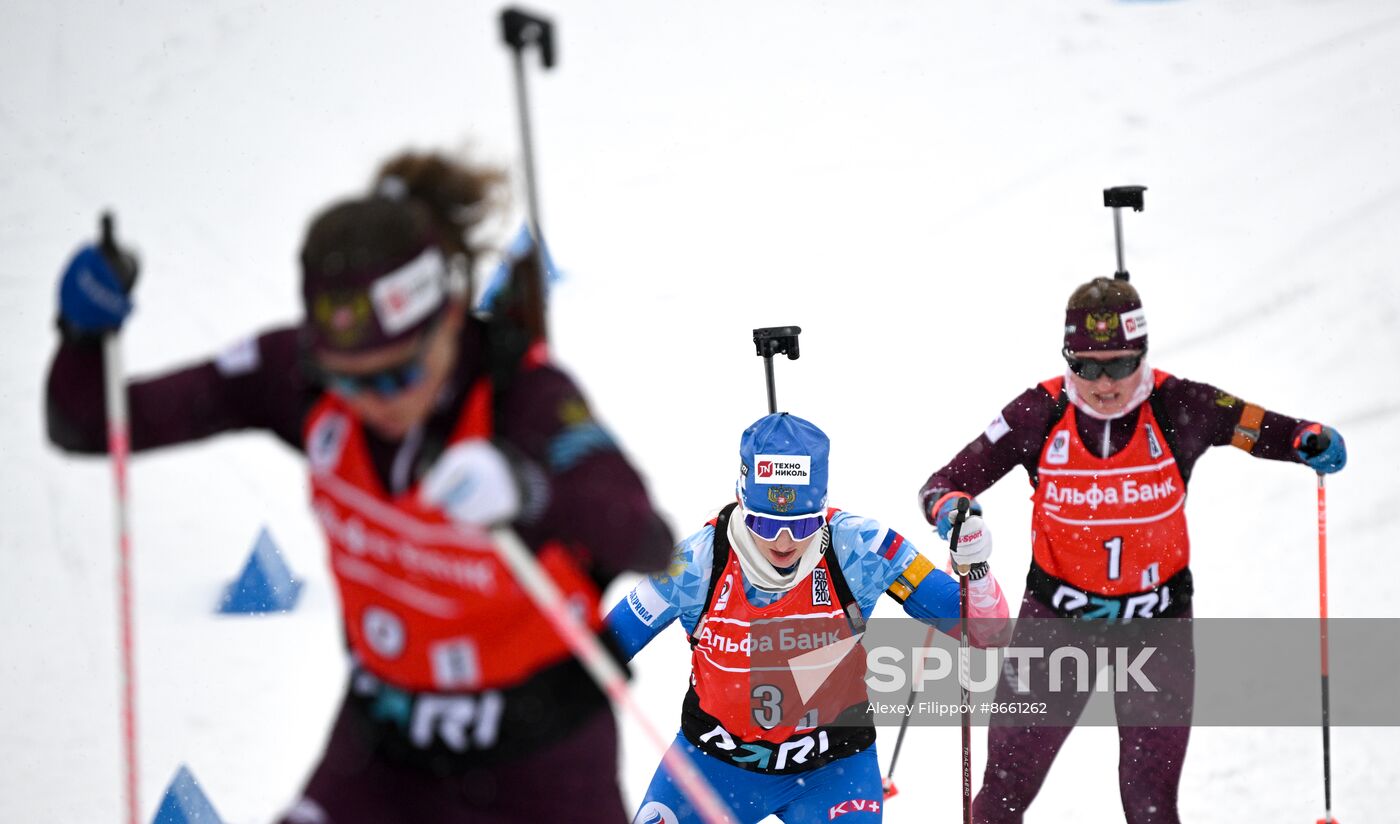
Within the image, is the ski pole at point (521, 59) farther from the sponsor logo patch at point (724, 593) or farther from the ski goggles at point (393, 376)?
the sponsor logo patch at point (724, 593)

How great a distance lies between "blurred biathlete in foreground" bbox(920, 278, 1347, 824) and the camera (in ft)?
15.3

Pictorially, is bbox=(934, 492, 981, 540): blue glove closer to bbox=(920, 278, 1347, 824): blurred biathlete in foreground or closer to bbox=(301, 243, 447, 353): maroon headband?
bbox=(920, 278, 1347, 824): blurred biathlete in foreground

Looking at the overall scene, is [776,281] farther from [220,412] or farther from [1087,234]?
[220,412]

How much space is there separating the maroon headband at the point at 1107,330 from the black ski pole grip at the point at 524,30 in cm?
236

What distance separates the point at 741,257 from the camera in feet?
36.6

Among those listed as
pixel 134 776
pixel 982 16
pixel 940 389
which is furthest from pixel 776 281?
pixel 134 776

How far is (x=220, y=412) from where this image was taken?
2.42 m

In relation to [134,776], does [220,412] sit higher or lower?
higher

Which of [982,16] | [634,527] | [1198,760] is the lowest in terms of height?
[1198,760]

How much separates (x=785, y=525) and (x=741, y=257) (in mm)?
7261

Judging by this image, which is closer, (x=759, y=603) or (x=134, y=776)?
(x=134, y=776)

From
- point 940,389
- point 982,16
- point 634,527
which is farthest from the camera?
point 982,16

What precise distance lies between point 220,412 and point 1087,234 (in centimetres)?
948

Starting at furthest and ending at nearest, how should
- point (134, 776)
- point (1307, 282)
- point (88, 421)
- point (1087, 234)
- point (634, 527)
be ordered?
point (1087, 234), point (1307, 282), point (134, 776), point (88, 421), point (634, 527)
